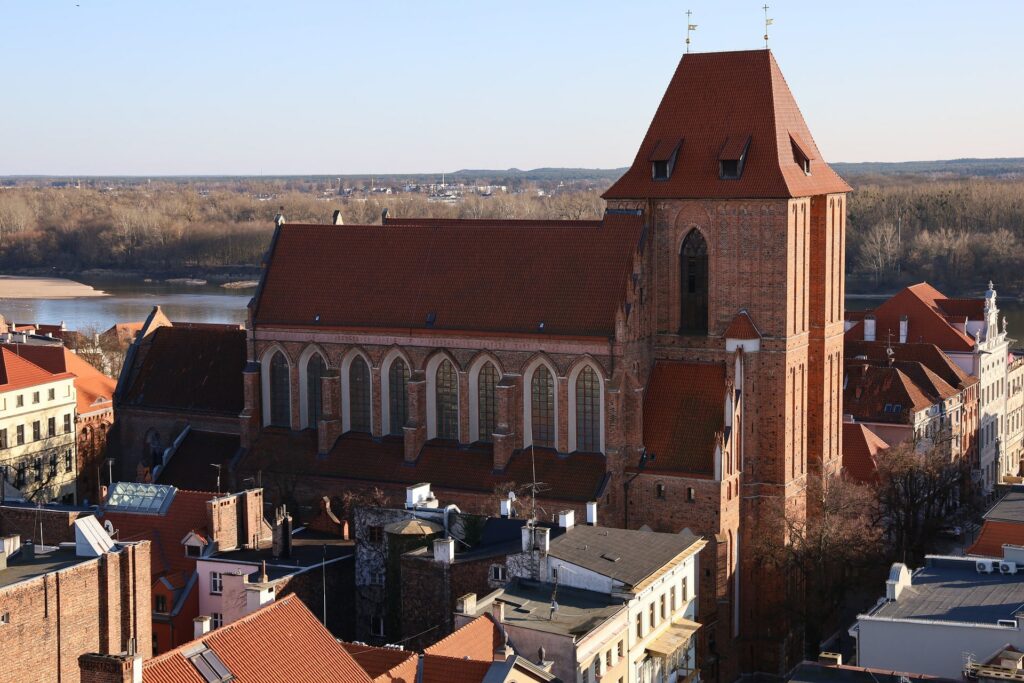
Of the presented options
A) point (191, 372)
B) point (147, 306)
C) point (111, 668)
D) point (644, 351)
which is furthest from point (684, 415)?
point (147, 306)

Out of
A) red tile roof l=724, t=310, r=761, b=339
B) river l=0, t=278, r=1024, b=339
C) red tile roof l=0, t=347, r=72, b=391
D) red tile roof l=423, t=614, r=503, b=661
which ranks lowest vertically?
red tile roof l=423, t=614, r=503, b=661

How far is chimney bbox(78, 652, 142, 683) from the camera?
96.9 feet

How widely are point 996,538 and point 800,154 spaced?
14947mm

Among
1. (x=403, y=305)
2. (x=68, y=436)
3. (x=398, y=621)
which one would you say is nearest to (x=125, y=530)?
(x=398, y=621)

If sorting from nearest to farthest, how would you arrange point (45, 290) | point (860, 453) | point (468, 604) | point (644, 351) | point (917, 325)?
1. point (468, 604)
2. point (644, 351)
3. point (860, 453)
4. point (917, 325)
5. point (45, 290)

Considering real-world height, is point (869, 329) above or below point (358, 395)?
above

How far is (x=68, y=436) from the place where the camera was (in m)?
73.2

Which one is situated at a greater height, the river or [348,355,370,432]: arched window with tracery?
[348,355,370,432]: arched window with tracery

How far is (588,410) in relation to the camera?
5559 cm

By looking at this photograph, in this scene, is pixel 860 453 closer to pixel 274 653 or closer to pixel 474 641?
pixel 474 641

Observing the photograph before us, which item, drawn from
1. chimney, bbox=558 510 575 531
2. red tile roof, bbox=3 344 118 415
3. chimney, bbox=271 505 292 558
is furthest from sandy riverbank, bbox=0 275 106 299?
chimney, bbox=558 510 575 531

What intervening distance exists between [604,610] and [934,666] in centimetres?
849

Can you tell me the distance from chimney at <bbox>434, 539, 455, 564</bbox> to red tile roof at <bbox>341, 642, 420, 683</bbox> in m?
8.61

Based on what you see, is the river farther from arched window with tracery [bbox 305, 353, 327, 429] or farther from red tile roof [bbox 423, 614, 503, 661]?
red tile roof [bbox 423, 614, 503, 661]
